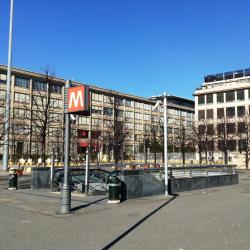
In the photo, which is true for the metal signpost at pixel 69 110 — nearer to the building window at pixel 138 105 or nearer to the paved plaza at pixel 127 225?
the paved plaza at pixel 127 225

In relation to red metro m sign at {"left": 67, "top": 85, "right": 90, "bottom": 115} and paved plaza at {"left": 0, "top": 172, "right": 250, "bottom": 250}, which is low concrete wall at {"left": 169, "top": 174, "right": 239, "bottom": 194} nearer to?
paved plaza at {"left": 0, "top": 172, "right": 250, "bottom": 250}

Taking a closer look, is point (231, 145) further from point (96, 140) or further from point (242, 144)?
point (96, 140)

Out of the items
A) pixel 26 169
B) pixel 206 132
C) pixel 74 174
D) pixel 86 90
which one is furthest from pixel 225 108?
pixel 86 90

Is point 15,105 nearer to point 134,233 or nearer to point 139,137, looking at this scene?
point 139,137

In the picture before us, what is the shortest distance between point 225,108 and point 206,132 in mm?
29888

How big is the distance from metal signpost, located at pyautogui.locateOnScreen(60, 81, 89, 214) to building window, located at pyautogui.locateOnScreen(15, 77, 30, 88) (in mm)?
77966

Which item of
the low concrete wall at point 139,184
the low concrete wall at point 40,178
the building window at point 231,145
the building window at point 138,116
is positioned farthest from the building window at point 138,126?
the low concrete wall at point 139,184

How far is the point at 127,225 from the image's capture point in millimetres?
10242

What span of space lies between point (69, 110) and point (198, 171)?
1210 centimetres

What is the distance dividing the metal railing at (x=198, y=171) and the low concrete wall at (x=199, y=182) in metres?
0.31

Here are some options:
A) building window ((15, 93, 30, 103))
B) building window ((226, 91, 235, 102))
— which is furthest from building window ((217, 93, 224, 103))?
building window ((15, 93, 30, 103))

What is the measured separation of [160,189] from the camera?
A: 18.8 meters

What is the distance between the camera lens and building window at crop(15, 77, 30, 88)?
87363 millimetres

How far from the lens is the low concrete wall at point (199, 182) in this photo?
2009 cm
